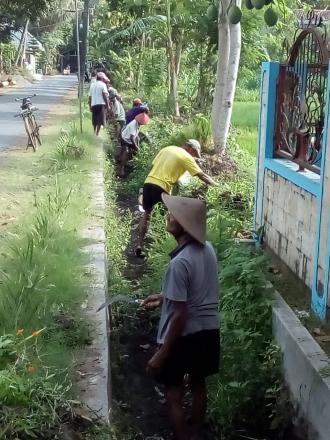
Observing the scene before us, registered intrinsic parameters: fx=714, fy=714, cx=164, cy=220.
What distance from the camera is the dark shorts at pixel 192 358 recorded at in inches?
168

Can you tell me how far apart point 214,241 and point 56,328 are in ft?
8.86

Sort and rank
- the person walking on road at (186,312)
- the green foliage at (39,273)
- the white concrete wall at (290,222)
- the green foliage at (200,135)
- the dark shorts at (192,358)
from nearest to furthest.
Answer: the person walking on road at (186,312)
the dark shorts at (192,358)
the green foliage at (39,273)
the white concrete wall at (290,222)
the green foliage at (200,135)

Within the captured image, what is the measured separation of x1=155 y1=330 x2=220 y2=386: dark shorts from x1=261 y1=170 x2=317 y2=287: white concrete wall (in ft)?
5.21

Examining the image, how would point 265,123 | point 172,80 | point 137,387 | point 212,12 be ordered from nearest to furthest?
1. point 212,12
2. point 137,387
3. point 265,123
4. point 172,80

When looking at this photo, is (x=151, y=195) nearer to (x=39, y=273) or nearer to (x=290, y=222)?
(x=290, y=222)

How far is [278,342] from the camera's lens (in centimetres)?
528

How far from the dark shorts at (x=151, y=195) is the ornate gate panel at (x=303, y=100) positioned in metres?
1.84

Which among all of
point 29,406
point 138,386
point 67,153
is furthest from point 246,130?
point 29,406

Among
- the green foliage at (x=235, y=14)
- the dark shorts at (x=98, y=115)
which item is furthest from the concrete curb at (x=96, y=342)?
the dark shorts at (x=98, y=115)

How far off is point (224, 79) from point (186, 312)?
8527 mm

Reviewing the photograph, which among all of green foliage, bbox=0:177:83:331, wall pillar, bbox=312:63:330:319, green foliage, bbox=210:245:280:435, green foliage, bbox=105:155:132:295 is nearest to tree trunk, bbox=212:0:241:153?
green foliage, bbox=105:155:132:295

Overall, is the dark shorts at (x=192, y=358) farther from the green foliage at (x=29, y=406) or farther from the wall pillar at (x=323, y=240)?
the wall pillar at (x=323, y=240)

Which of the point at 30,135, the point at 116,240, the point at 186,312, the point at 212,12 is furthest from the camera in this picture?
the point at 30,135

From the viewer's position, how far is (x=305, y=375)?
4.55 m
